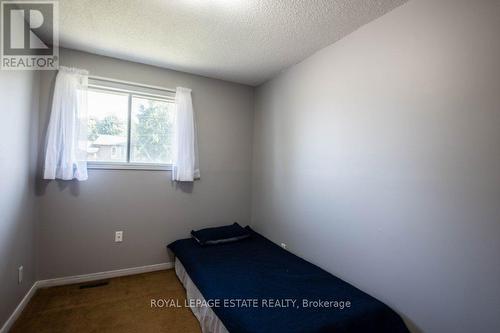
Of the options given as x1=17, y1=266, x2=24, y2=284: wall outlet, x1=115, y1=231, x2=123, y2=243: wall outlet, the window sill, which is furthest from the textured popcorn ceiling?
x1=17, y1=266, x2=24, y2=284: wall outlet

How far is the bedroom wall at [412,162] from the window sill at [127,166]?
1.61 m

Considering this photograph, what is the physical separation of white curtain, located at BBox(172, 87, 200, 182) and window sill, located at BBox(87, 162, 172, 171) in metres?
0.13

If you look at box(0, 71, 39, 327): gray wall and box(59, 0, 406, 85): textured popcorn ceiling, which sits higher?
box(59, 0, 406, 85): textured popcorn ceiling

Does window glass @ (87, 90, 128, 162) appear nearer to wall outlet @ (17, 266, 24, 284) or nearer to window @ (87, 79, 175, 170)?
window @ (87, 79, 175, 170)

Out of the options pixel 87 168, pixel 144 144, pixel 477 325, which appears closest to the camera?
pixel 477 325

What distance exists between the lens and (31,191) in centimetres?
222

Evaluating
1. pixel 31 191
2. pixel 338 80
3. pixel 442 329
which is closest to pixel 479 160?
pixel 442 329

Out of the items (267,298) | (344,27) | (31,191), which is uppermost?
(344,27)

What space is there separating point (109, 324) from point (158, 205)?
123cm

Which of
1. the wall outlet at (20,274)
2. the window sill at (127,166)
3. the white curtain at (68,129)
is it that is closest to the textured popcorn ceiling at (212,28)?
the white curtain at (68,129)

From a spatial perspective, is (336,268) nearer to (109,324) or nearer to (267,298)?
(267,298)

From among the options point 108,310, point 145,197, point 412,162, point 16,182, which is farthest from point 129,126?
point 412,162

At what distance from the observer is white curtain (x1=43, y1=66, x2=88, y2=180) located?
7.53 ft

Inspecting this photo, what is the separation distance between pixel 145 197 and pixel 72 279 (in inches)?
41.4
